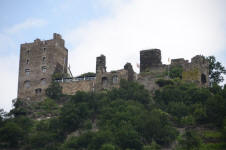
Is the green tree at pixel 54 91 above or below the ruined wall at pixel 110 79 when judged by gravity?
below

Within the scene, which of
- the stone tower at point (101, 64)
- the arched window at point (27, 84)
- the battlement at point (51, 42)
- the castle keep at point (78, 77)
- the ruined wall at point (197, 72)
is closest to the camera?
the ruined wall at point (197, 72)

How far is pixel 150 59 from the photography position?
207 ft

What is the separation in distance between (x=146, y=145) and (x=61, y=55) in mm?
23109

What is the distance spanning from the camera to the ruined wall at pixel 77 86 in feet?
200

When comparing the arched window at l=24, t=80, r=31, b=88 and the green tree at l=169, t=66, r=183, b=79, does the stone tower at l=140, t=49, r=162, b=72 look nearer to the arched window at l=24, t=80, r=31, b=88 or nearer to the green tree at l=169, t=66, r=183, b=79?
the green tree at l=169, t=66, r=183, b=79

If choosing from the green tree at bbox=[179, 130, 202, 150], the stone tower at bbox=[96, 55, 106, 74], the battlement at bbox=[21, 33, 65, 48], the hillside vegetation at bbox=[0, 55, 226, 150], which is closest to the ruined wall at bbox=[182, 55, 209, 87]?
the hillside vegetation at bbox=[0, 55, 226, 150]

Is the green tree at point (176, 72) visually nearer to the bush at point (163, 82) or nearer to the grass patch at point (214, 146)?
the bush at point (163, 82)

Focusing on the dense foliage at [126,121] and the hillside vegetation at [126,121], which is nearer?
the hillside vegetation at [126,121]

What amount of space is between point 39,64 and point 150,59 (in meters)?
13.8

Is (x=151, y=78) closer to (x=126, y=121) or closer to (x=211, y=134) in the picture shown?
(x=126, y=121)

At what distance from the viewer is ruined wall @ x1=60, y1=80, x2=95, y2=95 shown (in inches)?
2405

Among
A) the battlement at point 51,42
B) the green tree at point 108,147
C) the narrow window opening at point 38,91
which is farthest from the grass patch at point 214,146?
the battlement at point 51,42

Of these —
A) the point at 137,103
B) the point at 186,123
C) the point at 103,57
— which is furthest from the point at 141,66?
the point at 186,123

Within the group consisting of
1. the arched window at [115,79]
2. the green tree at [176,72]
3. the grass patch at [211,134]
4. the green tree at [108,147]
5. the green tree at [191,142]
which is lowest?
the green tree at [108,147]
